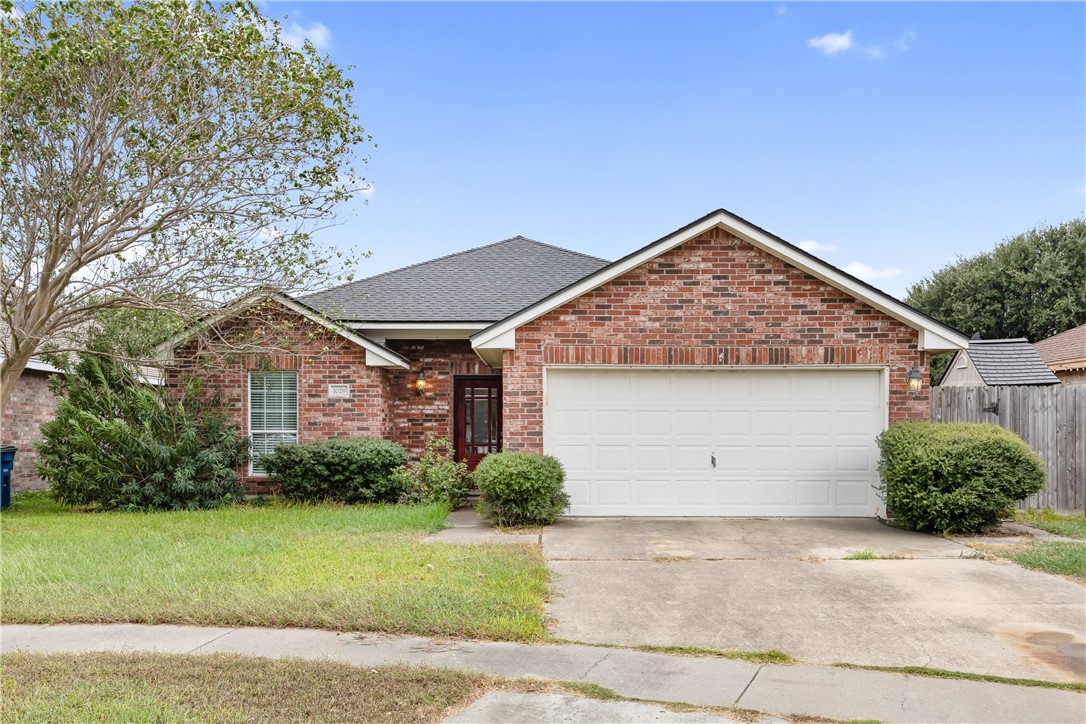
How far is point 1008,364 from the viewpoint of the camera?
17328 mm

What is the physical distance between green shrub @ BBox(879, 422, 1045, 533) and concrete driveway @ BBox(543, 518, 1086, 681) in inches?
17.2

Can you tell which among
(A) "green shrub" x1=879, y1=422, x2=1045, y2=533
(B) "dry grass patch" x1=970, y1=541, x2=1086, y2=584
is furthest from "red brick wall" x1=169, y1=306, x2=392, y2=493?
(B) "dry grass patch" x1=970, y1=541, x2=1086, y2=584

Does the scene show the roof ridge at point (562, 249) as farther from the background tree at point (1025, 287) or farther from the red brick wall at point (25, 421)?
the background tree at point (1025, 287)

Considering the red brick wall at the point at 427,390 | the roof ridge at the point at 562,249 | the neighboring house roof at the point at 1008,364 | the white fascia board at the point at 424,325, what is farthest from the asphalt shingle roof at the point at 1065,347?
the red brick wall at the point at 427,390

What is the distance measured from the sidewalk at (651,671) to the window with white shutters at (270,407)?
804 centimetres

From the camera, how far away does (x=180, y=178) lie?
36.5 feet

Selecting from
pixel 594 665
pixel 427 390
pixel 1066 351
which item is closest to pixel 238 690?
pixel 594 665

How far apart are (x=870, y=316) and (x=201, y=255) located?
9.84 meters

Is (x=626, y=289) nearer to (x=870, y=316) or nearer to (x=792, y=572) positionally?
(x=870, y=316)

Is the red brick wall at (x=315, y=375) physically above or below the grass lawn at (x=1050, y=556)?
above

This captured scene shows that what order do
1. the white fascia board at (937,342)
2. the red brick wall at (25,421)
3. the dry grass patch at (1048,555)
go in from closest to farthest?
the dry grass patch at (1048,555)
the white fascia board at (937,342)
the red brick wall at (25,421)

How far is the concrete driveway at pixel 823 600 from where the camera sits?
554cm

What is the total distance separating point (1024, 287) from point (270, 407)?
2997 cm

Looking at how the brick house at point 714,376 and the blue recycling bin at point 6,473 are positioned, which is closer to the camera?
the brick house at point 714,376
